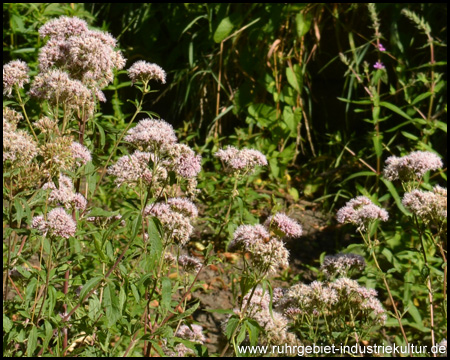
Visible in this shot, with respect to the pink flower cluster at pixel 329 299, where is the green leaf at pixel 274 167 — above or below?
below

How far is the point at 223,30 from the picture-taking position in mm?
4746

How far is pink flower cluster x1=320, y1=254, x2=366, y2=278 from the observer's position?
2.70 meters

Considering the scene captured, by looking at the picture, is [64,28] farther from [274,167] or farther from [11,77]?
[274,167]

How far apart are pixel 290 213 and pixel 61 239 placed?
8.23 feet

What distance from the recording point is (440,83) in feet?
13.9

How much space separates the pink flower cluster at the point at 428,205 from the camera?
2555 mm

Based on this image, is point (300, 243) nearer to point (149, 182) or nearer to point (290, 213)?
point (290, 213)

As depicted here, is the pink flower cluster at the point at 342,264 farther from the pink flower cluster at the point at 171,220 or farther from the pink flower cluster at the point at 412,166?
the pink flower cluster at the point at 171,220

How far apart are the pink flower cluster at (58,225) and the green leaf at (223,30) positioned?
292cm

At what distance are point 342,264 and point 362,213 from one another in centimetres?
25

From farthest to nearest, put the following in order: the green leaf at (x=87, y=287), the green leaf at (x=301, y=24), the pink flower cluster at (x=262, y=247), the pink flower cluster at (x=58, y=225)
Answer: the green leaf at (x=301, y=24)
the pink flower cluster at (x=262, y=247)
the pink flower cluster at (x=58, y=225)
the green leaf at (x=87, y=287)

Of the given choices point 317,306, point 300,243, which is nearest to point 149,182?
point 317,306

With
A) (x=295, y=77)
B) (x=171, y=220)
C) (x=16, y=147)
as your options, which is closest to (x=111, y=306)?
(x=171, y=220)

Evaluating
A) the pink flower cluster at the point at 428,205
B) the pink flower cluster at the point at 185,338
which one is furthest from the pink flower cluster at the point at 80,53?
the pink flower cluster at the point at 428,205
